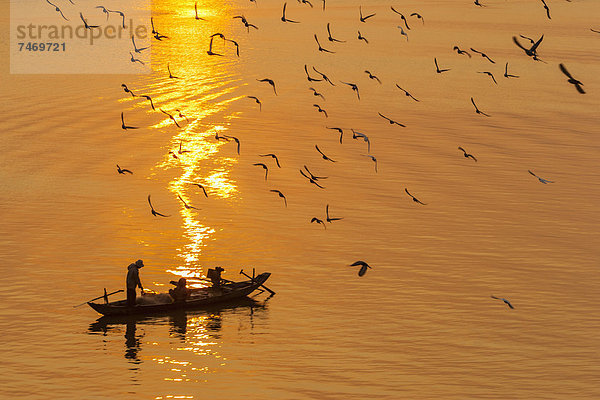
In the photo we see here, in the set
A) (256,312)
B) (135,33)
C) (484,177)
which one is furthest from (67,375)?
(135,33)

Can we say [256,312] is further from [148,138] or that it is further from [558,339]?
[148,138]

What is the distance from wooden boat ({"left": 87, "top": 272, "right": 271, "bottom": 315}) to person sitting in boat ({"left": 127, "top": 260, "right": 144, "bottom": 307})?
537 mm

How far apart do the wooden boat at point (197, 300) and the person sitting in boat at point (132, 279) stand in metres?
0.54

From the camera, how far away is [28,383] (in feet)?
160

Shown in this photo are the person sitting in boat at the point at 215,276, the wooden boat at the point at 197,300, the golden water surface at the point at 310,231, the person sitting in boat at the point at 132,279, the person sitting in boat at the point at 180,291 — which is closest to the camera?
the golden water surface at the point at 310,231

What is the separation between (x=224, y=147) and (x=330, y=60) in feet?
173

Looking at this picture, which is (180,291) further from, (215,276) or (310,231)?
(310,231)

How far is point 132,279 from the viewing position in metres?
57.8

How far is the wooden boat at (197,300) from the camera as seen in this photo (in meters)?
59.2

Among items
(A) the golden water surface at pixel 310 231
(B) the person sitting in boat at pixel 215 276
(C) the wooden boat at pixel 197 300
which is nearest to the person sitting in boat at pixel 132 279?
(C) the wooden boat at pixel 197 300

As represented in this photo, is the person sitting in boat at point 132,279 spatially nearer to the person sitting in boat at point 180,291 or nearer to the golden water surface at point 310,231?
the golden water surface at point 310,231

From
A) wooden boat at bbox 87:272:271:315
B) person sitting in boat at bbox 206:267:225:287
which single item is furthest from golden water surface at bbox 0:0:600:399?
person sitting in boat at bbox 206:267:225:287

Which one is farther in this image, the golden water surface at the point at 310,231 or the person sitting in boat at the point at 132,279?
the person sitting in boat at the point at 132,279

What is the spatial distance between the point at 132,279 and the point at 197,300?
5.22m
